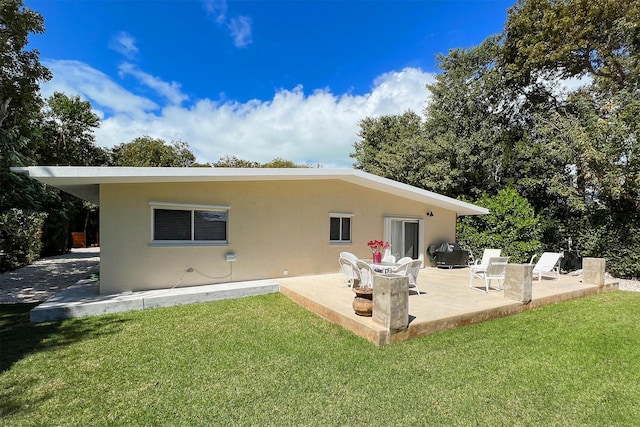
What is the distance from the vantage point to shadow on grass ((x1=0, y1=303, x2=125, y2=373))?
465cm

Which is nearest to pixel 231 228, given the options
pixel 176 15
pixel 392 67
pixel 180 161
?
pixel 176 15

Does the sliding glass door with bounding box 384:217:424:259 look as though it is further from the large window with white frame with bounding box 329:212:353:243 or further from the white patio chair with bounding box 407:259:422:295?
the white patio chair with bounding box 407:259:422:295

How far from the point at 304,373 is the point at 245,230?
5598 mm

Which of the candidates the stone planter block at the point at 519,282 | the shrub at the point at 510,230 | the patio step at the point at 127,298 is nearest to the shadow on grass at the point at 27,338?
the patio step at the point at 127,298

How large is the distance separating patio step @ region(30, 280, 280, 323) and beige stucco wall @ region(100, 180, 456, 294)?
494 mm

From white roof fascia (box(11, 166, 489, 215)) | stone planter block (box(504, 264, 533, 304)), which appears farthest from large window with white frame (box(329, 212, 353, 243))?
stone planter block (box(504, 264, 533, 304))

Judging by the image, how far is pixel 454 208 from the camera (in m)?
13.7

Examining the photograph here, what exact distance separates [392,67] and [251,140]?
1667 centimetres

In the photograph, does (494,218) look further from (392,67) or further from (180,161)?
(180,161)

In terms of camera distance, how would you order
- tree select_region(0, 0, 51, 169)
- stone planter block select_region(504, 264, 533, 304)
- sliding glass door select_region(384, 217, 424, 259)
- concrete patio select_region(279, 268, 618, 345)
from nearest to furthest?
1. concrete patio select_region(279, 268, 618, 345)
2. stone planter block select_region(504, 264, 533, 304)
3. tree select_region(0, 0, 51, 169)
4. sliding glass door select_region(384, 217, 424, 259)

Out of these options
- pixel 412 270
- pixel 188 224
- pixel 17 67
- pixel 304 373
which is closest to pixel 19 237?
pixel 17 67

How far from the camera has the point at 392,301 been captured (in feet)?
16.2

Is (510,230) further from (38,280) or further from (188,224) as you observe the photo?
(38,280)

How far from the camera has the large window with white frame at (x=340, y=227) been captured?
10961 millimetres
